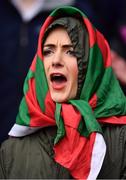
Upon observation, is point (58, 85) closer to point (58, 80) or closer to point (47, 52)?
point (58, 80)

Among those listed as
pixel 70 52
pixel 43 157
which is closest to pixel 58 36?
pixel 70 52

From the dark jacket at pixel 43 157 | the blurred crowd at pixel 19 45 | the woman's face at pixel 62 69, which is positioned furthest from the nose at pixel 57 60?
the blurred crowd at pixel 19 45

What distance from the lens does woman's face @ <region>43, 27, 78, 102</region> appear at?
4871mm

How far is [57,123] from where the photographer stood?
4.79 metres

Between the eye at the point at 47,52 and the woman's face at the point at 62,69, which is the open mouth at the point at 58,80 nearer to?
the woman's face at the point at 62,69

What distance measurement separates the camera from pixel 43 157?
4.85 metres

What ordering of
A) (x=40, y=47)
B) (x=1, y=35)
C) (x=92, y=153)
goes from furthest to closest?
(x=1, y=35) < (x=40, y=47) < (x=92, y=153)

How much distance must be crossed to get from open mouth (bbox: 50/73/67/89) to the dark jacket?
0.26 meters

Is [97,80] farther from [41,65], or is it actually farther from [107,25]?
[107,25]

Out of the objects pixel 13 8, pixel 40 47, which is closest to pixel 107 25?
pixel 13 8

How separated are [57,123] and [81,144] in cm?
19

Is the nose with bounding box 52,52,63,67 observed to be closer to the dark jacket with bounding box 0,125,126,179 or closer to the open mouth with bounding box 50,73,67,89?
the open mouth with bounding box 50,73,67,89

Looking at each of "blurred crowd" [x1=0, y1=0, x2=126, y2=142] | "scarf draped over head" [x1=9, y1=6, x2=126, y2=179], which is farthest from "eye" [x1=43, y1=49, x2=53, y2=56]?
"blurred crowd" [x1=0, y1=0, x2=126, y2=142]

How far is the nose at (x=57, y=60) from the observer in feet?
15.9
